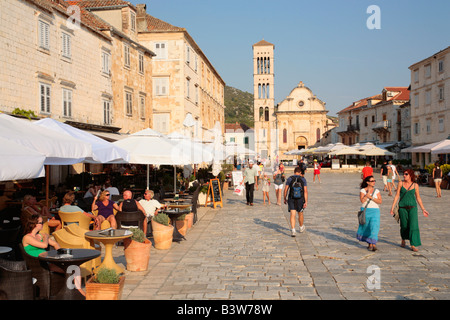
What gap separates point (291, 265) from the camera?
7016mm

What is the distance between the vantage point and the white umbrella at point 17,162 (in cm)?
402

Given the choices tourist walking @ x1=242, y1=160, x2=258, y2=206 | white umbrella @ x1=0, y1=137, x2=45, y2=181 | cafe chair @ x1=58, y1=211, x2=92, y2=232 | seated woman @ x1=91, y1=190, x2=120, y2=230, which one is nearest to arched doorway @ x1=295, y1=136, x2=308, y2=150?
tourist walking @ x1=242, y1=160, x2=258, y2=206

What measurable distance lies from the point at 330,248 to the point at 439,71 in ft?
122

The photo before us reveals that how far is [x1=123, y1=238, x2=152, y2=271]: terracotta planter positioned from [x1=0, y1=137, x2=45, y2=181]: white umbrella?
2368 millimetres

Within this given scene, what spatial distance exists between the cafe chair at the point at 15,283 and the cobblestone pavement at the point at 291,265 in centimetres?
137

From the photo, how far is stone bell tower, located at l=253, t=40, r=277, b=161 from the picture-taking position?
77.2m

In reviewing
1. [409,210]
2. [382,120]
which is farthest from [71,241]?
[382,120]

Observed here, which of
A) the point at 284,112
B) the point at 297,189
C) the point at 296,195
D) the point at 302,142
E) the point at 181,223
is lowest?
the point at 181,223

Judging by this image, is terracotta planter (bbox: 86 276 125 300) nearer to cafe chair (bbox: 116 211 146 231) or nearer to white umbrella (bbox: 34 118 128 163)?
cafe chair (bbox: 116 211 146 231)

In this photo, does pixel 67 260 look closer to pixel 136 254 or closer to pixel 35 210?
pixel 136 254

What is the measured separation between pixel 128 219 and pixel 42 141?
8.68 ft

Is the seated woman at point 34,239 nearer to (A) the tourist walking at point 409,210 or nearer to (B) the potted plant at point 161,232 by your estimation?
(B) the potted plant at point 161,232

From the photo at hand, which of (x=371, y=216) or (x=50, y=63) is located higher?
(x=50, y=63)
